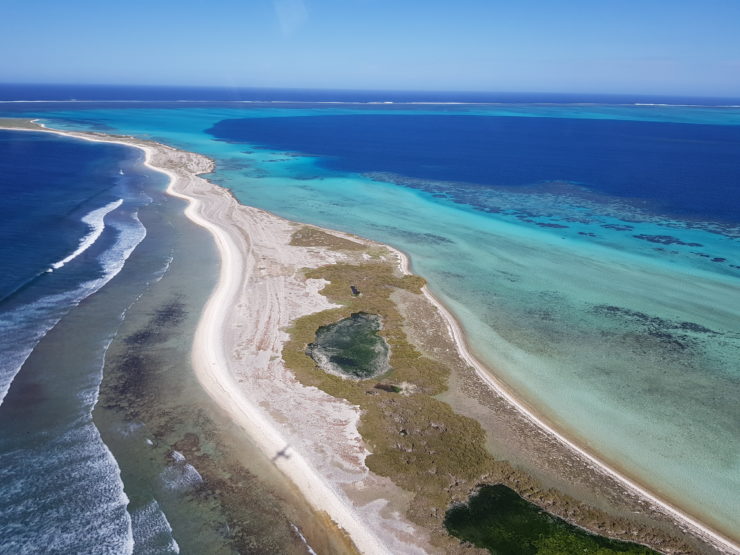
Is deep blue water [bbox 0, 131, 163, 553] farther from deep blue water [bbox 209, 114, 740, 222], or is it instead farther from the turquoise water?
deep blue water [bbox 209, 114, 740, 222]

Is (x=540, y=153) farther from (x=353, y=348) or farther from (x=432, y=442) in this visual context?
(x=432, y=442)

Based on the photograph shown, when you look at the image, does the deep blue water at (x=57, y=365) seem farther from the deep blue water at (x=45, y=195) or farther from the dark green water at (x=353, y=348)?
the dark green water at (x=353, y=348)

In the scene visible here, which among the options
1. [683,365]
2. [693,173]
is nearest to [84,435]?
[683,365]

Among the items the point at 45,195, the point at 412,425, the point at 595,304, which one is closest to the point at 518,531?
the point at 412,425

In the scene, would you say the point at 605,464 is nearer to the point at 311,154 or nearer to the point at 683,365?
the point at 683,365

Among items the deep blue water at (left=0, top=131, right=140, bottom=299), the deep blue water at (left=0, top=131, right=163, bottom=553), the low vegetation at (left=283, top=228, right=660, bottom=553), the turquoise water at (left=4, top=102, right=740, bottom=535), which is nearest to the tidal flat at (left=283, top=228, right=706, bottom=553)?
the low vegetation at (left=283, top=228, right=660, bottom=553)

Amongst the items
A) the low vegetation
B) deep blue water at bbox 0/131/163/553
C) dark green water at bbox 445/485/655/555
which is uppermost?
deep blue water at bbox 0/131/163/553

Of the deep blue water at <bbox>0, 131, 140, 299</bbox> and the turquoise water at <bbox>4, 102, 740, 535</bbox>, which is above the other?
the deep blue water at <bbox>0, 131, 140, 299</bbox>
